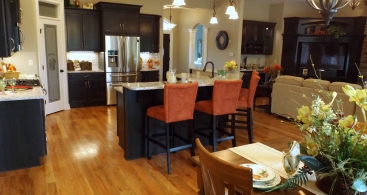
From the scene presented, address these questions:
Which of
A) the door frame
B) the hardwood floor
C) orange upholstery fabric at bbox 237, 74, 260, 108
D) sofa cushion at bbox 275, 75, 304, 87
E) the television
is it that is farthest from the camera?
the television

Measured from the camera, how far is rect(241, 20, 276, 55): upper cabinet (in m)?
8.62

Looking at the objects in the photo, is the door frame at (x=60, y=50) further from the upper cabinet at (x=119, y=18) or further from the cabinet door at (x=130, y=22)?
the cabinet door at (x=130, y=22)

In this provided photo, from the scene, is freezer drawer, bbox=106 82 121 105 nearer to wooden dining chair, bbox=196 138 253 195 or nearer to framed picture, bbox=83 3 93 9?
framed picture, bbox=83 3 93 9

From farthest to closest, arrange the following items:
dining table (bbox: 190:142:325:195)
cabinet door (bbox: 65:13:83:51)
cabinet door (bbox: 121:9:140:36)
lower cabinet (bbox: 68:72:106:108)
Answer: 1. cabinet door (bbox: 121:9:140:36)
2. lower cabinet (bbox: 68:72:106:108)
3. cabinet door (bbox: 65:13:83:51)
4. dining table (bbox: 190:142:325:195)

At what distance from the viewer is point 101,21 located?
6594 mm

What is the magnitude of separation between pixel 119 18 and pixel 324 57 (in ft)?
20.5

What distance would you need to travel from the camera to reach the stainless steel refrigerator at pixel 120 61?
6.62 metres

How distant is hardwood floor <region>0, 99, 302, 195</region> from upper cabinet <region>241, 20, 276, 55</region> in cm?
445

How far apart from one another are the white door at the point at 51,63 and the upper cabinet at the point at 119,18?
1.03m

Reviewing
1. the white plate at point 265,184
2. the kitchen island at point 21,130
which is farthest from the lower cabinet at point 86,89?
the white plate at point 265,184

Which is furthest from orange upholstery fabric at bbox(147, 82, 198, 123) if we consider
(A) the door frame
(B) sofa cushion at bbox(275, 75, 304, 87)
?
(A) the door frame

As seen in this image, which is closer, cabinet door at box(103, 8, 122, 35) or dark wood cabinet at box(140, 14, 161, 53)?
cabinet door at box(103, 8, 122, 35)

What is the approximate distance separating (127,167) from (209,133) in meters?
1.36

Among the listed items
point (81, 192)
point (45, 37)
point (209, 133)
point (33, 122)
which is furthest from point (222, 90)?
point (45, 37)
